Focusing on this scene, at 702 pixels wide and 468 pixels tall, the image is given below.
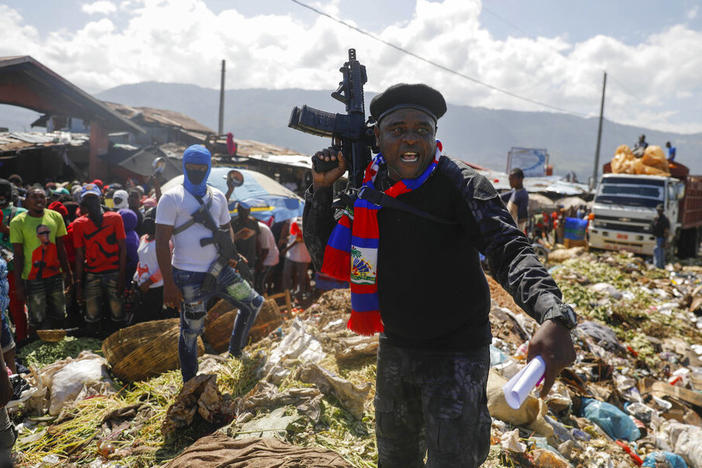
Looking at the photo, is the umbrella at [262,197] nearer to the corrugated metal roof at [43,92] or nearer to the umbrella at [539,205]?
the corrugated metal roof at [43,92]

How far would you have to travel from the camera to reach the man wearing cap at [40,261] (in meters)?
5.04

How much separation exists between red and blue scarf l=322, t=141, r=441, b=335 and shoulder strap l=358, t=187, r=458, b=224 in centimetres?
3

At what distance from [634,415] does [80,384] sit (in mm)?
5609

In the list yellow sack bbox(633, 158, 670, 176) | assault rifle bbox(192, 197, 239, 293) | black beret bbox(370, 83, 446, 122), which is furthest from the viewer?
yellow sack bbox(633, 158, 670, 176)

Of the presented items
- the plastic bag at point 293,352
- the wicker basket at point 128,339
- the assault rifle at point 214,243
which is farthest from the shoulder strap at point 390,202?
the wicker basket at point 128,339

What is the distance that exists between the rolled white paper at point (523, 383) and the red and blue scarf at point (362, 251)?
863 millimetres

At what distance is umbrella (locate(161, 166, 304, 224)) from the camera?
9.16 m

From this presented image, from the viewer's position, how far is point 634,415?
464 cm

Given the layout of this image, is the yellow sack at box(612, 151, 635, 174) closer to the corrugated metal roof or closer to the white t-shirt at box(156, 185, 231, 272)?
the white t-shirt at box(156, 185, 231, 272)

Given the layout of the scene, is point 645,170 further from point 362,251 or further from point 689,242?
point 362,251

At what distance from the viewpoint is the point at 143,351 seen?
4.01m

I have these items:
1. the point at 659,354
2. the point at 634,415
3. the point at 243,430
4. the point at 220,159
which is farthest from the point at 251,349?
the point at 220,159

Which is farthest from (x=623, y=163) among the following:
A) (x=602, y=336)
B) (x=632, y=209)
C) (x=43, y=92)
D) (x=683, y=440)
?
(x=43, y=92)

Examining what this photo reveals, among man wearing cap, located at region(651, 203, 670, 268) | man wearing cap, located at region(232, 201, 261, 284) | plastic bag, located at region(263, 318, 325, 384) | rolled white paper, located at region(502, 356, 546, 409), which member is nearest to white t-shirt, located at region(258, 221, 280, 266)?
man wearing cap, located at region(232, 201, 261, 284)
